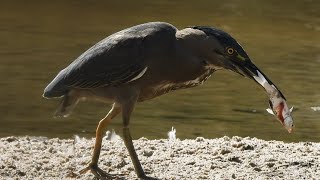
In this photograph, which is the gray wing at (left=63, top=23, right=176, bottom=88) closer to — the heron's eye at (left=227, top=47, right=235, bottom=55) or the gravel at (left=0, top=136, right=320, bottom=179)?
the heron's eye at (left=227, top=47, right=235, bottom=55)

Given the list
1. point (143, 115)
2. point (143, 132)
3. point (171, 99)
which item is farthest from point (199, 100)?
point (143, 132)

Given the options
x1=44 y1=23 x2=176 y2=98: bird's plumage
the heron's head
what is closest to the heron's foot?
x1=44 y1=23 x2=176 y2=98: bird's plumage

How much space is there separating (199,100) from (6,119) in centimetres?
266

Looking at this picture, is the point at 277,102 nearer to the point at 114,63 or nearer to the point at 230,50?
the point at 230,50

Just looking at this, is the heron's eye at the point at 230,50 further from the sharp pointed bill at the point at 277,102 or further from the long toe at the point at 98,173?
the long toe at the point at 98,173

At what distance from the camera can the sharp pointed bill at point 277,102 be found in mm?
6434

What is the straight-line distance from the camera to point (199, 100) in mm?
12109

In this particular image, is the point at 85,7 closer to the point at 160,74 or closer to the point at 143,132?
the point at 143,132

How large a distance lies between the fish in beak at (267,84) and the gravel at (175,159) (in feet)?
1.90

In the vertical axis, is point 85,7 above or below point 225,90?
above

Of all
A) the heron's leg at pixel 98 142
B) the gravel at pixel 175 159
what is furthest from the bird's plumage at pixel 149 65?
the gravel at pixel 175 159

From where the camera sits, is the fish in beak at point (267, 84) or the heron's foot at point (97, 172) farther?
the heron's foot at point (97, 172)

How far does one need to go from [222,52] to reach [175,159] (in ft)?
4.28

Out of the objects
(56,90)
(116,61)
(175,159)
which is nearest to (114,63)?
(116,61)
